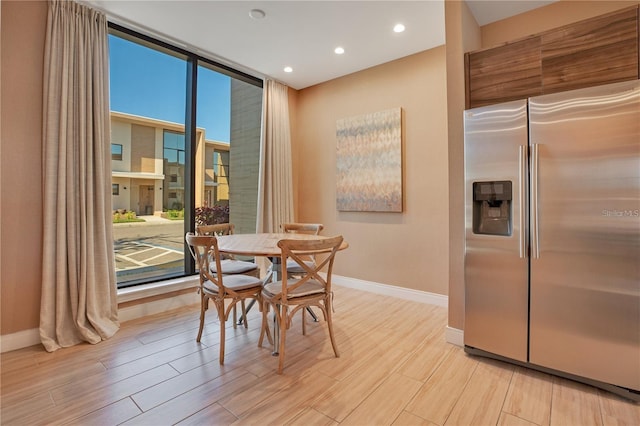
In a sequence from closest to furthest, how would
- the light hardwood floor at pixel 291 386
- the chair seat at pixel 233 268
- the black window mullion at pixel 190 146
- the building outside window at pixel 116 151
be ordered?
the light hardwood floor at pixel 291 386, the chair seat at pixel 233 268, the building outside window at pixel 116 151, the black window mullion at pixel 190 146

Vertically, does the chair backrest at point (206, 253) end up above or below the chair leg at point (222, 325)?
above

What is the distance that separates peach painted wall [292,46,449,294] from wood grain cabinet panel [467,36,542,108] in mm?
932

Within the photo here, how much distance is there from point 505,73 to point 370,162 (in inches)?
72.4

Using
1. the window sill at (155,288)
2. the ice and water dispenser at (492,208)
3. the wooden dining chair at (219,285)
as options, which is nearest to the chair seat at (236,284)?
the wooden dining chair at (219,285)

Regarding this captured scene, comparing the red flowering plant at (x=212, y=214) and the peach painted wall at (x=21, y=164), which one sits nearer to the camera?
the peach painted wall at (x=21, y=164)

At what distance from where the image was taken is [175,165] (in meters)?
3.52

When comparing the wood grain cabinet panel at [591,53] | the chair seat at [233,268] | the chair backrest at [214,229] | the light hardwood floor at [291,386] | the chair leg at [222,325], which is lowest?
the light hardwood floor at [291,386]

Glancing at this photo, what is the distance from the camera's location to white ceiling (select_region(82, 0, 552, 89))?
8.64 feet

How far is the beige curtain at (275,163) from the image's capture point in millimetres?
4133

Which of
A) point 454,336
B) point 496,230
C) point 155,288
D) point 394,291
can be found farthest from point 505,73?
point 155,288

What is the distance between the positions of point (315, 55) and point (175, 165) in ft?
7.09

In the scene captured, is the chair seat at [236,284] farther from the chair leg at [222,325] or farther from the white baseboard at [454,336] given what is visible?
the white baseboard at [454,336]

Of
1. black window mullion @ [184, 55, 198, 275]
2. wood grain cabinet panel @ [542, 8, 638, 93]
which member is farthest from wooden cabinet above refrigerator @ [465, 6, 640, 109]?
black window mullion @ [184, 55, 198, 275]

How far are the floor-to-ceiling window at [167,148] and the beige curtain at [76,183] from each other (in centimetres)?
38
